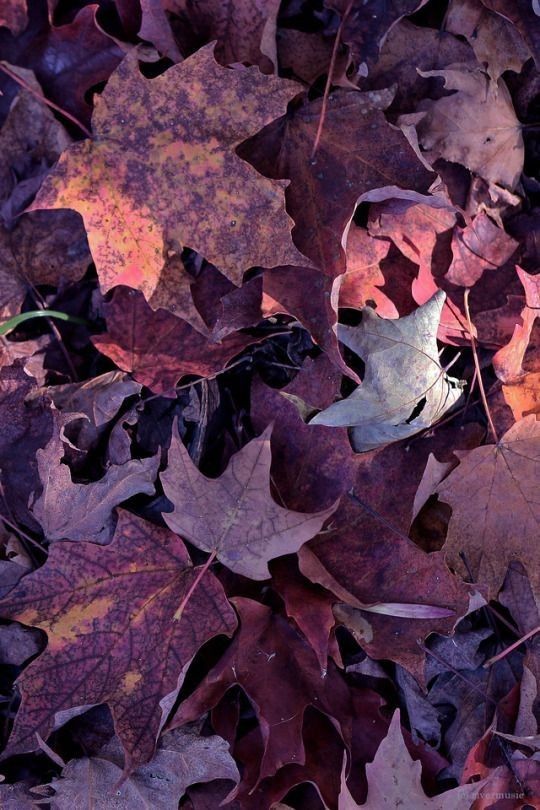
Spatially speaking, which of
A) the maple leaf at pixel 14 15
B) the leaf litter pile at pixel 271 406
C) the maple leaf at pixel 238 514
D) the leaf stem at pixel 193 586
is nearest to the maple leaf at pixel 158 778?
the leaf litter pile at pixel 271 406

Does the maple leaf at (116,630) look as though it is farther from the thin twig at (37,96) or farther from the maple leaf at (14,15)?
the maple leaf at (14,15)

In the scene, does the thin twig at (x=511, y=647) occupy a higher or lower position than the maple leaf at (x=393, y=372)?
lower

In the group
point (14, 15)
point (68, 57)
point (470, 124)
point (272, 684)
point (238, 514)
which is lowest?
point (272, 684)

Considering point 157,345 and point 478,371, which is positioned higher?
point 157,345

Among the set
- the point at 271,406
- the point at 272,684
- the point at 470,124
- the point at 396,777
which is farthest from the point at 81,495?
the point at 470,124

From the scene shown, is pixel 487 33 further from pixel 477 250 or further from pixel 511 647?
Answer: pixel 511 647

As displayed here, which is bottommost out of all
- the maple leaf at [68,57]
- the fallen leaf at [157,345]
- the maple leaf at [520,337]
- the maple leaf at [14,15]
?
A: the maple leaf at [520,337]

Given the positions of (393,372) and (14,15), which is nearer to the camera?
(393,372)
